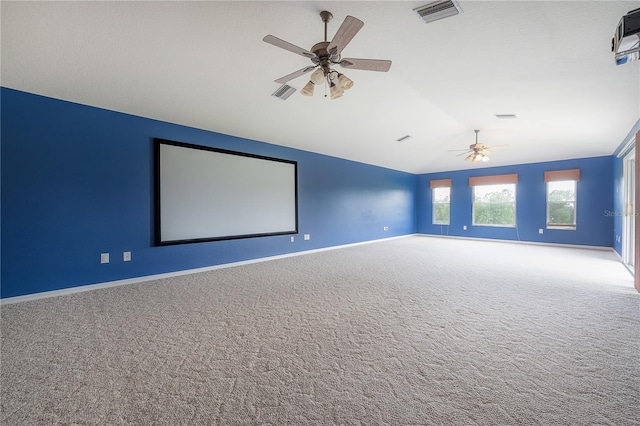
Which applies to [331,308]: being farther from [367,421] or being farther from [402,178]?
[402,178]

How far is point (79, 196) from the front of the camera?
356 cm

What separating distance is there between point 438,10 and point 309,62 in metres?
1.54

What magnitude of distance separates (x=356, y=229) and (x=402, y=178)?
3.12 m

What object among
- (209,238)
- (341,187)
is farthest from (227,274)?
(341,187)

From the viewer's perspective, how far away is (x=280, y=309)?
2.96 metres

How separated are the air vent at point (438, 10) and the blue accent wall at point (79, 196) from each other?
3.68 m

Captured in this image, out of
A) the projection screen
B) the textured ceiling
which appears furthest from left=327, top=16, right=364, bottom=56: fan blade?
the projection screen

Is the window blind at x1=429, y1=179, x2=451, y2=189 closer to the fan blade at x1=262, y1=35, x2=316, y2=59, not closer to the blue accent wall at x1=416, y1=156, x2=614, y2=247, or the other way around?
the blue accent wall at x1=416, y1=156, x2=614, y2=247

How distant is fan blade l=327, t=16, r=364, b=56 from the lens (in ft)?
6.71

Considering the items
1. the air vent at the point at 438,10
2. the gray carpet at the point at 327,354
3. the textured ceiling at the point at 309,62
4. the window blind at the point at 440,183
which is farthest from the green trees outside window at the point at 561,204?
the air vent at the point at 438,10

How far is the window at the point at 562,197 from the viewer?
736cm

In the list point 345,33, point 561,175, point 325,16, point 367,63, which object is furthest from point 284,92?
point 561,175

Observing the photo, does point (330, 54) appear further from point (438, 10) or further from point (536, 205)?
point (536, 205)

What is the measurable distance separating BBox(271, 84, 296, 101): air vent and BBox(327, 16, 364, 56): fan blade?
1540 mm
